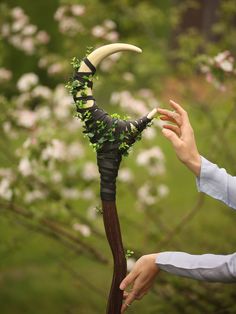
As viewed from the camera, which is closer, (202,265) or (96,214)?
(202,265)

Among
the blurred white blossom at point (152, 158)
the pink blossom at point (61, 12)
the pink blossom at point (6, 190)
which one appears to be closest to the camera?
the pink blossom at point (6, 190)

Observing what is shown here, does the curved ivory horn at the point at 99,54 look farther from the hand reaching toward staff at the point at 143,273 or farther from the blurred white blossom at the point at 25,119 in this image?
the blurred white blossom at the point at 25,119

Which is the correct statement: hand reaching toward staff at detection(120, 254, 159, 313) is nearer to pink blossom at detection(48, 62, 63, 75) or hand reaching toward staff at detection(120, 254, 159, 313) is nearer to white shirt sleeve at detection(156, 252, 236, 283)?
white shirt sleeve at detection(156, 252, 236, 283)

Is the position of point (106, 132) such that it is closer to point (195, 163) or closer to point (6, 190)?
point (195, 163)

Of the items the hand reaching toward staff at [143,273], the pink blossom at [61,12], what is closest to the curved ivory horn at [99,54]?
the hand reaching toward staff at [143,273]

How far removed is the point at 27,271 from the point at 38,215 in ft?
6.35

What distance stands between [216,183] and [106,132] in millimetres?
370

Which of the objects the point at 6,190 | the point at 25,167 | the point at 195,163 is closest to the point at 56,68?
the point at 25,167

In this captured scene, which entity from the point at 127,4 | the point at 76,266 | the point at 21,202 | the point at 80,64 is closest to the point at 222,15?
the point at 127,4

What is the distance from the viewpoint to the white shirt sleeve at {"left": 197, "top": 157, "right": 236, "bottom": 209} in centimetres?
153

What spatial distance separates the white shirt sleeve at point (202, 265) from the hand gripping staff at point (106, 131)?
154mm

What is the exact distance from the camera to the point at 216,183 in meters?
1.55

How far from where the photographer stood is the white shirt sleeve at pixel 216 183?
1526 millimetres

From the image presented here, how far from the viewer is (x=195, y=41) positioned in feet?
12.8
